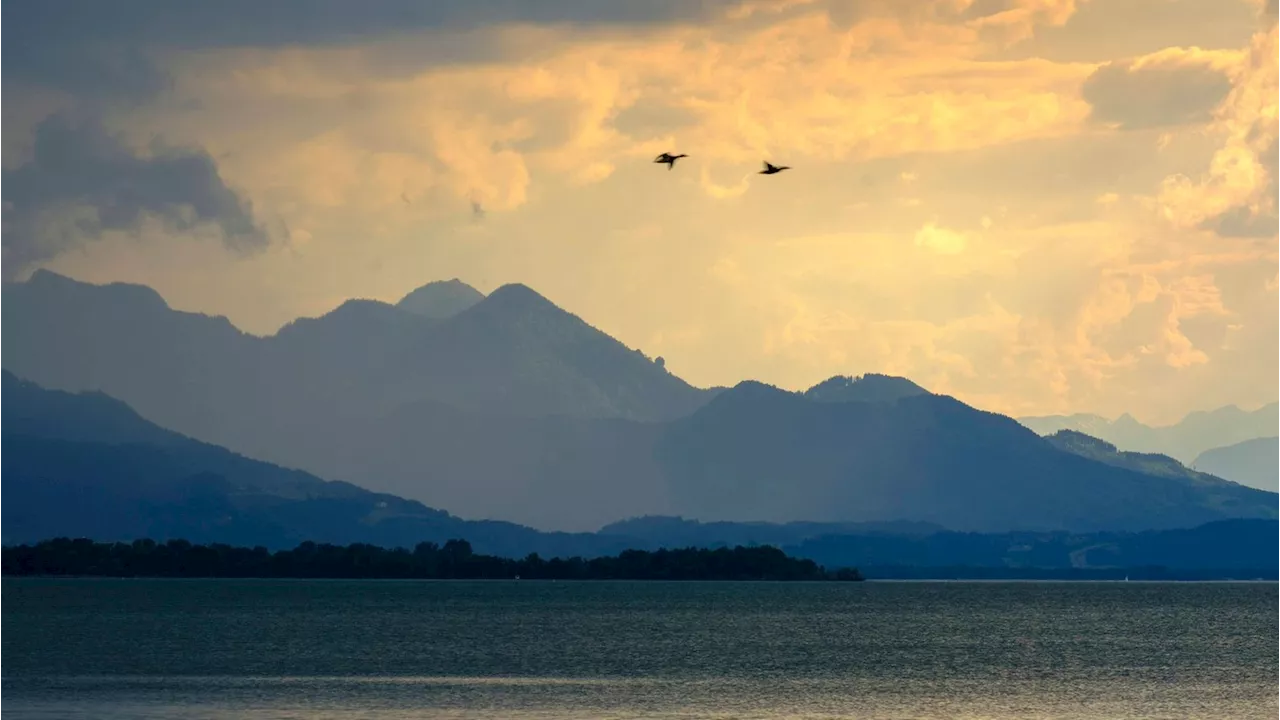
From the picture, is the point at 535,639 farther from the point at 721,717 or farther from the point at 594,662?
the point at 721,717

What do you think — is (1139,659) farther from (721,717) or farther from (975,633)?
(721,717)

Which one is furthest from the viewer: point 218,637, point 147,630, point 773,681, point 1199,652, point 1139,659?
point 147,630

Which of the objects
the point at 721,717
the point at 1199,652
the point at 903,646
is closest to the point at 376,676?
the point at 721,717

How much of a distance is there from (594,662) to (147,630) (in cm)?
6682

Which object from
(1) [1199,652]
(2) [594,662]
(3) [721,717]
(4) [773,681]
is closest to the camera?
(3) [721,717]

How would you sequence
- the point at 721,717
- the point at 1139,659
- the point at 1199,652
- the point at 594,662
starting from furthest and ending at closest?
1. the point at 1199,652
2. the point at 1139,659
3. the point at 594,662
4. the point at 721,717

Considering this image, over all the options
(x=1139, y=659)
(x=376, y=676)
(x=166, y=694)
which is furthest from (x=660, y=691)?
(x=1139, y=659)

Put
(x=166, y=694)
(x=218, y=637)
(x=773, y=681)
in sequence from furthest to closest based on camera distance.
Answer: (x=218, y=637) → (x=773, y=681) → (x=166, y=694)

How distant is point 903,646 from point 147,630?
75.6 m

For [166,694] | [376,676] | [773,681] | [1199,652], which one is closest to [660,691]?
[773,681]

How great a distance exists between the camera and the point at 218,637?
6969 inches

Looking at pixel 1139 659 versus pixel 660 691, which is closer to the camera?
pixel 660 691

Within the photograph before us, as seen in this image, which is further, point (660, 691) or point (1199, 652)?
point (1199, 652)

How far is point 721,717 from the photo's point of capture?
10056 cm
